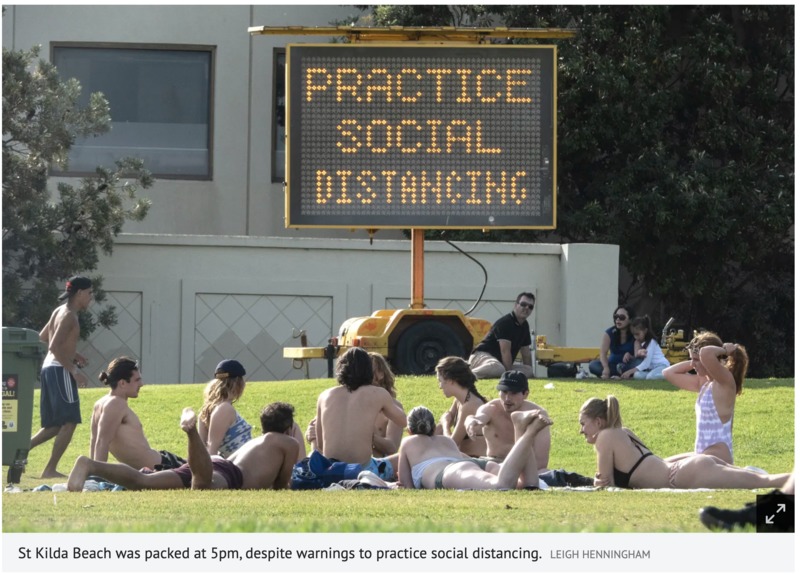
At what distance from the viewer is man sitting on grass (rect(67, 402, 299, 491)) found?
9133 millimetres

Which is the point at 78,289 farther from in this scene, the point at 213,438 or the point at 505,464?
the point at 505,464

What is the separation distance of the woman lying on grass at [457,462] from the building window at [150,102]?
1625 centimetres

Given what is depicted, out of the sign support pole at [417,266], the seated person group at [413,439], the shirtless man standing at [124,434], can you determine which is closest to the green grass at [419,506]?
the seated person group at [413,439]

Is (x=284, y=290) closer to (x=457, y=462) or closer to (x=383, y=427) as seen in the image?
(x=383, y=427)

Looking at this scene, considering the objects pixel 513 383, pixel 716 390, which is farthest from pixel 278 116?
pixel 716 390

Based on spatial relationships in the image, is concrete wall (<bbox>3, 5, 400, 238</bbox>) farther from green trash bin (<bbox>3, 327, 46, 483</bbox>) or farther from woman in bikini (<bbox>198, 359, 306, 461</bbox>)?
Answer: woman in bikini (<bbox>198, 359, 306, 461</bbox>)

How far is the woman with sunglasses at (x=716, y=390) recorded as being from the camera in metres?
10.2

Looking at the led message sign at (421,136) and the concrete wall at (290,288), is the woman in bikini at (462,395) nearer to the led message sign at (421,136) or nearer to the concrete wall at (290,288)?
the led message sign at (421,136)

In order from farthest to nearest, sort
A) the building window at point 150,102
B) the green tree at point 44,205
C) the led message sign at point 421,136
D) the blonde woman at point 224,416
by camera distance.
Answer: the building window at point 150,102 → the green tree at point 44,205 → the led message sign at point 421,136 → the blonde woman at point 224,416

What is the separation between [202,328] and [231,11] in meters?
6.75

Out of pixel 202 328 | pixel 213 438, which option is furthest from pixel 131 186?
pixel 213 438

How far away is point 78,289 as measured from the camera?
39.5ft

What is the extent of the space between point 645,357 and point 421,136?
11.2 ft

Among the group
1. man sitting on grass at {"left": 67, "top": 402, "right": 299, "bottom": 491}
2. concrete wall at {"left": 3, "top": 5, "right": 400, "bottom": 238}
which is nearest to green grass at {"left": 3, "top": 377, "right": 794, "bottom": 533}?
man sitting on grass at {"left": 67, "top": 402, "right": 299, "bottom": 491}
